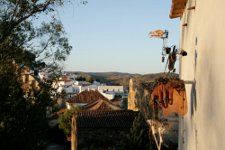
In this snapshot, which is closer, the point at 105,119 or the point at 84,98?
the point at 105,119

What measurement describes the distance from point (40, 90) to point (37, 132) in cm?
142

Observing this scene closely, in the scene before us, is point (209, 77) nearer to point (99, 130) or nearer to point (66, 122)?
point (99, 130)

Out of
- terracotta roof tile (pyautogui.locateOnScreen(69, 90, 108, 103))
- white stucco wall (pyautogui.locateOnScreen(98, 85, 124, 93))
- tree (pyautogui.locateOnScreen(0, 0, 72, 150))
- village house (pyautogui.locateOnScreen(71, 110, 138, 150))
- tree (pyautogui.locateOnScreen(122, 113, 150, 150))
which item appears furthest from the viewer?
white stucco wall (pyautogui.locateOnScreen(98, 85, 124, 93))

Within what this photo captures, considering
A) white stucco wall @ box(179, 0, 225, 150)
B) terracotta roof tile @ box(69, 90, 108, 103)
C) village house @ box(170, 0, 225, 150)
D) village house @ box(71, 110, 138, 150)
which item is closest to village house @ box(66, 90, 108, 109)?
terracotta roof tile @ box(69, 90, 108, 103)

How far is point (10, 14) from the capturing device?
1508 centimetres

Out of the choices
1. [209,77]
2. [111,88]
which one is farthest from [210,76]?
[111,88]

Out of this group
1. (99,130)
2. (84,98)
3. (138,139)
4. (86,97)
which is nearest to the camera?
(138,139)

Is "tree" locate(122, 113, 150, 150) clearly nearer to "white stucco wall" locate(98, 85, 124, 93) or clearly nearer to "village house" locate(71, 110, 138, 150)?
"village house" locate(71, 110, 138, 150)

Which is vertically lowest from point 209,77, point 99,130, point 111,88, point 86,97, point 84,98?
point 99,130

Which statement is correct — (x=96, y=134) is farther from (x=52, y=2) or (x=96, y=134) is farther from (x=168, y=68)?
(x=168, y=68)

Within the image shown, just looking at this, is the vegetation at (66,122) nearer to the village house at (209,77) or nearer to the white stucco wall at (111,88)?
the village house at (209,77)

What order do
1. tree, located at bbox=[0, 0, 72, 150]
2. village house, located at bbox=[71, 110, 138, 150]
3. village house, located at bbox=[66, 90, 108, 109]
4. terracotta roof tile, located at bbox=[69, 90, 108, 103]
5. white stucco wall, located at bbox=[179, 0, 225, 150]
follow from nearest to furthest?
white stucco wall, located at bbox=[179, 0, 225, 150], tree, located at bbox=[0, 0, 72, 150], village house, located at bbox=[71, 110, 138, 150], village house, located at bbox=[66, 90, 108, 109], terracotta roof tile, located at bbox=[69, 90, 108, 103]

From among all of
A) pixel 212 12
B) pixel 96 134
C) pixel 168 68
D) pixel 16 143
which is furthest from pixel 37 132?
pixel 96 134

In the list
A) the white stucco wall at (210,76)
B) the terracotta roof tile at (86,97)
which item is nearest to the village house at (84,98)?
the terracotta roof tile at (86,97)
